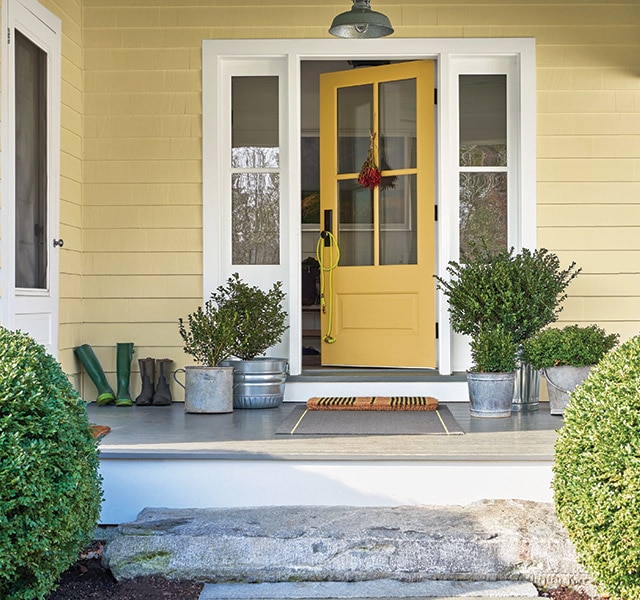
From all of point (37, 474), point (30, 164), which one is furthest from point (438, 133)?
point (37, 474)

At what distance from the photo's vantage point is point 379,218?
6559 millimetres

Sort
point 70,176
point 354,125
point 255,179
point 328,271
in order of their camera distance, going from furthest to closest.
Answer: point 328,271 → point 354,125 → point 255,179 → point 70,176

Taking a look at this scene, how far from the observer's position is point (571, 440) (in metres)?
3.13

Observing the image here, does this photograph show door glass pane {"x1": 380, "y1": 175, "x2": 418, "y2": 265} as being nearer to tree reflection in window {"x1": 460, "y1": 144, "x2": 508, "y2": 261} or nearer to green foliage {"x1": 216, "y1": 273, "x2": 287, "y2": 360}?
tree reflection in window {"x1": 460, "y1": 144, "x2": 508, "y2": 261}

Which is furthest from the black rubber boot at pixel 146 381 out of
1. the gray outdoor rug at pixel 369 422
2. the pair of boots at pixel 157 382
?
the gray outdoor rug at pixel 369 422

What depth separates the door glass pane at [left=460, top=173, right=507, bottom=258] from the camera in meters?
6.27

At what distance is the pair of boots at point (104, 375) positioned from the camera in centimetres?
602

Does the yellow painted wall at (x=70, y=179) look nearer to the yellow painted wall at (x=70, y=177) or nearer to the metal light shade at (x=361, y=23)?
the yellow painted wall at (x=70, y=177)

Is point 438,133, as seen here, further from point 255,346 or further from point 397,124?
point 255,346

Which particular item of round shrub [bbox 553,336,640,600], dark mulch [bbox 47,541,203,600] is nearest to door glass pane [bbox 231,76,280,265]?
dark mulch [bbox 47,541,203,600]

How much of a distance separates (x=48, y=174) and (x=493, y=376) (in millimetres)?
2831

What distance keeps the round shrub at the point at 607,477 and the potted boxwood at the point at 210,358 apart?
2.72m

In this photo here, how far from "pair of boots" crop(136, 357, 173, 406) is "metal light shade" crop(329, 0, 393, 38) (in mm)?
2385

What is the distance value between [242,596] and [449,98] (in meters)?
3.92
